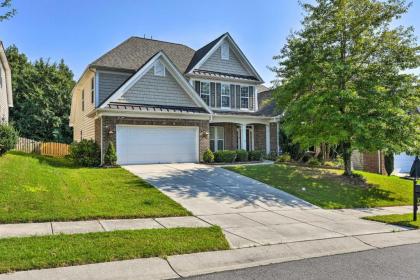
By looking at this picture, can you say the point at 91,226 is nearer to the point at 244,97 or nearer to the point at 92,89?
the point at 92,89

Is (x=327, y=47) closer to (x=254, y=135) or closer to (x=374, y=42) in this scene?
(x=374, y=42)

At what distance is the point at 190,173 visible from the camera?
15141 mm

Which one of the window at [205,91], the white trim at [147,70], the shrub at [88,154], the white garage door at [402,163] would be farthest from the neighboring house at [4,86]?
the white garage door at [402,163]

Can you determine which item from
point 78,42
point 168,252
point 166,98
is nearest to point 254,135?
point 166,98

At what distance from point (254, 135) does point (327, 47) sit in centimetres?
951

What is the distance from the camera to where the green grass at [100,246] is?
492 cm

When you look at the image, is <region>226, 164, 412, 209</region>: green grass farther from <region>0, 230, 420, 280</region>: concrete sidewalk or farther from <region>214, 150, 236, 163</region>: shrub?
<region>0, 230, 420, 280</region>: concrete sidewalk

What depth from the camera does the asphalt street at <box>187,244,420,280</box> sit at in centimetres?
Result: 492

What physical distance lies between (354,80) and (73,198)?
12781mm

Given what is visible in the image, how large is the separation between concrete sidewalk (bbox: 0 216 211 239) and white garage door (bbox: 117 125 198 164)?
32.5ft

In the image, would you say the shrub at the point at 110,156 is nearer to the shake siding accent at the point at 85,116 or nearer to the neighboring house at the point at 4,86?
the shake siding accent at the point at 85,116

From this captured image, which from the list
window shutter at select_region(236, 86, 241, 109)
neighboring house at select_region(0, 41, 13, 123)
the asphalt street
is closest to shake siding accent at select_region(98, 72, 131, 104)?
neighboring house at select_region(0, 41, 13, 123)

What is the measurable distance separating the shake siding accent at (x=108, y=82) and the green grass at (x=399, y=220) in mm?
15072

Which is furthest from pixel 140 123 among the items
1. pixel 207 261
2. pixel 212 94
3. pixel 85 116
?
pixel 207 261
